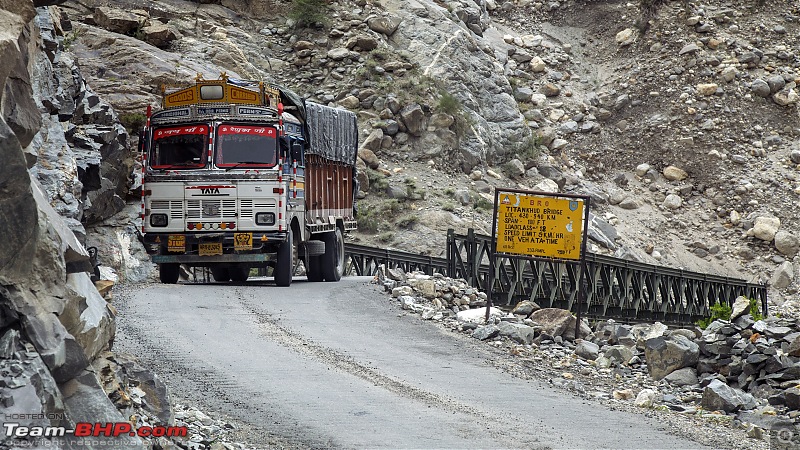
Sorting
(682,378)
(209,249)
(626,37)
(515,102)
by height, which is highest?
(626,37)

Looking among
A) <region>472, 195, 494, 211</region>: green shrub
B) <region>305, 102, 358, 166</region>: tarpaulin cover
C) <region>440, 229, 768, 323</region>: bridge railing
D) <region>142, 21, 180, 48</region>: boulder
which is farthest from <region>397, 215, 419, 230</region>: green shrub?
<region>142, 21, 180, 48</region>: boulder

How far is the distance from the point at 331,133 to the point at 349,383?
1313 cm

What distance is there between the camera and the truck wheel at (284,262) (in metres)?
18.6

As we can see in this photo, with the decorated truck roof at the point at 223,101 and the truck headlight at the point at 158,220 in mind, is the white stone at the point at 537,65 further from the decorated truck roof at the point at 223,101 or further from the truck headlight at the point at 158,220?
the truck headlight at the point at 158,220

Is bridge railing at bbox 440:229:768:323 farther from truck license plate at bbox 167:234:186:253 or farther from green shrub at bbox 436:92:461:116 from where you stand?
green shrub at bbox 436:92:461:116

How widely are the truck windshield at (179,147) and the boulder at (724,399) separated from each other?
10.9 m

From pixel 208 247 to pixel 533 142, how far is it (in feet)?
83.5

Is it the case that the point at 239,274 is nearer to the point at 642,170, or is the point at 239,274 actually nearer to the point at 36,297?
the point at 36,297

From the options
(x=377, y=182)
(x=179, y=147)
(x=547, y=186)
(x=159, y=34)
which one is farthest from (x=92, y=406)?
(x=547, y=186)

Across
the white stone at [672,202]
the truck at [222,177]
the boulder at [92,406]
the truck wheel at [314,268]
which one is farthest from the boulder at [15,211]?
the white stone at [672,202]

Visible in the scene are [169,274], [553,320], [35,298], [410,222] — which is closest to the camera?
[35,298]

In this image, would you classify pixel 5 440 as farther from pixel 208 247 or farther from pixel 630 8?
pixel 630 8

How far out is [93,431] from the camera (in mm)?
5449

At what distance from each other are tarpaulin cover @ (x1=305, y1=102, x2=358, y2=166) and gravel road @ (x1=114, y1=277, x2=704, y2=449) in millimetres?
6607
